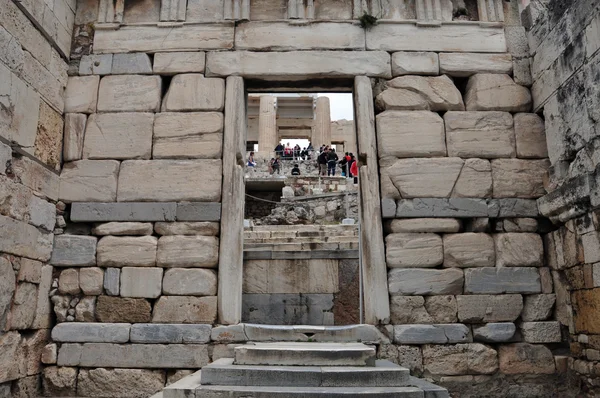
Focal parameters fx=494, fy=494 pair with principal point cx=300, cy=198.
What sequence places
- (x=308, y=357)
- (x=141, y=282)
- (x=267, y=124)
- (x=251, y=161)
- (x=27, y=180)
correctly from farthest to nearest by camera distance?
(x=267, y=124) < (x=251, y=161) < (x=141, y=282) < (x=27, y=180) < (x=308, y=357)

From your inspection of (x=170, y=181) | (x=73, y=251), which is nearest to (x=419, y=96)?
(x=170, y=181)

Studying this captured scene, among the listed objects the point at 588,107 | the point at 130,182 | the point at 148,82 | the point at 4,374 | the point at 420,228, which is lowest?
the point at 4,374

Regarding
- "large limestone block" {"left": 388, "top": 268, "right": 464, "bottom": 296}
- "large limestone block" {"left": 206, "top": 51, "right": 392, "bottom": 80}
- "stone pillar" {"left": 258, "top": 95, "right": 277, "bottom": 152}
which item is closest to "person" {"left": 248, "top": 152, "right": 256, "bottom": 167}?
"stone pillar" {"left": 258, "top": 95, "right": 277, "bottom": 152}

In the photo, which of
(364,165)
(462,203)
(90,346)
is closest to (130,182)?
(90,346)

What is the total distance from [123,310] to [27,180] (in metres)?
1.91

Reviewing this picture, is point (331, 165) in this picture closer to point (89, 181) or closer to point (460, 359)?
point (89, 181)

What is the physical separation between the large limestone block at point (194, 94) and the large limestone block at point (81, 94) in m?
0.98

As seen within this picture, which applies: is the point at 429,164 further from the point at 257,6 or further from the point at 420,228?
the point at 257,6

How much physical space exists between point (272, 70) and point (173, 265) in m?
2.94

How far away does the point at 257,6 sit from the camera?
7.14 m

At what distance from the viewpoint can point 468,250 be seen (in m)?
6.22

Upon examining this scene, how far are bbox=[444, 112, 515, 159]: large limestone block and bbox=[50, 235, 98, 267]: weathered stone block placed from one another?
4.83 meters

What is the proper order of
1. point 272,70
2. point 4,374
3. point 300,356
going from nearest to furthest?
point 300,356 < point 4,374 < point 272,70

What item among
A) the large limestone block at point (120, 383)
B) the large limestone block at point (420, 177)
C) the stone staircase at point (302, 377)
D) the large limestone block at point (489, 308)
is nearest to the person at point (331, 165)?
the large limestone block at point (420, 177)
